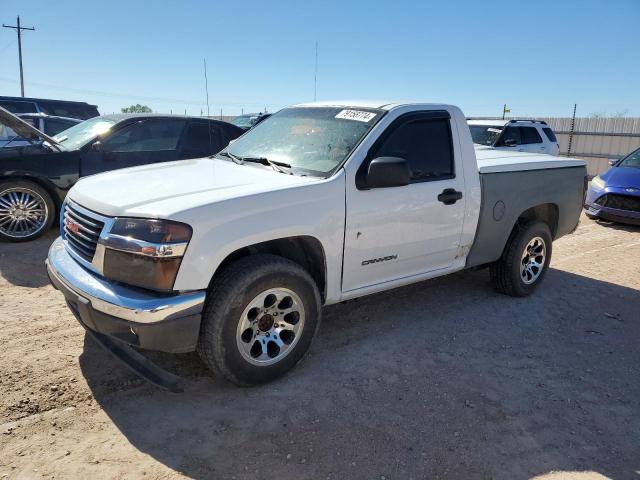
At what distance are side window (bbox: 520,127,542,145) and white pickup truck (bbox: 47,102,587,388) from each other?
24.8ft

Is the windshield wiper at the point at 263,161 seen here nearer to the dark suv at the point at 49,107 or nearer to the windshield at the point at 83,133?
the windshield at the point at 83,133

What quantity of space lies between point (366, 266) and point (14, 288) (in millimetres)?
3518

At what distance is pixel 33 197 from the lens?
6.26 metres

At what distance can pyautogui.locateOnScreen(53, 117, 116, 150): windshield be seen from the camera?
22.2 ft

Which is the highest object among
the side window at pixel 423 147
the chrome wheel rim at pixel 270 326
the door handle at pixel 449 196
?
the side window at pixel 423 147

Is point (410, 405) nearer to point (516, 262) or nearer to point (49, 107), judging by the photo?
point (516, 262)

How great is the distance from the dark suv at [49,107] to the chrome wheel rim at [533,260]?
13.0 m

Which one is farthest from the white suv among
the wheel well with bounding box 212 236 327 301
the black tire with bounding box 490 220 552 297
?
the wheel well with bounding box 212 236 327 301

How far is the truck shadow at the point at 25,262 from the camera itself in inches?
196

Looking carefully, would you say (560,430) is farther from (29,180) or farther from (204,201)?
(29,180)

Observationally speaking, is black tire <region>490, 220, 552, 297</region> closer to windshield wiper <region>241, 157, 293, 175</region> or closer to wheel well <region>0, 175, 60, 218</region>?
windshield wiper <region>241, 157, 293, 175</region>

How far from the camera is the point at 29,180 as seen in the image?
20.5 ft

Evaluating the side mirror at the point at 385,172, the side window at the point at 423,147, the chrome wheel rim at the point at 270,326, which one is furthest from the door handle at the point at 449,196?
the chrome wheel rim at the point at 270,326

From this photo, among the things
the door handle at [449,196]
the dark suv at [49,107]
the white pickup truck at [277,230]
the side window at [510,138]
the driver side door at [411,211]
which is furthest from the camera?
the dark suv at [49,107]
